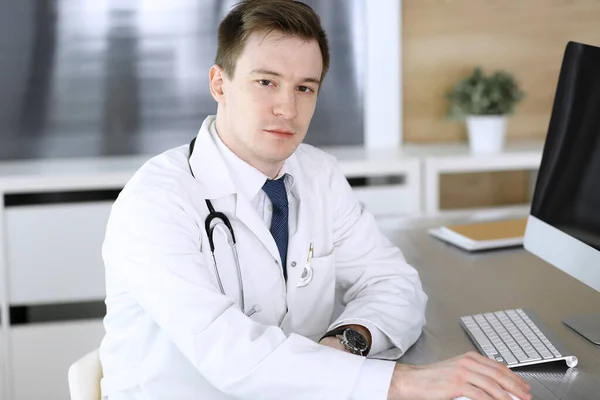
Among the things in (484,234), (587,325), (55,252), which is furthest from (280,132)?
(55,252)

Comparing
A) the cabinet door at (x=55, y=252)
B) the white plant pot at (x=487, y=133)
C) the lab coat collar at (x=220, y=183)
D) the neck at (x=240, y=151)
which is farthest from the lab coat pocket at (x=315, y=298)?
the white plant pot at (x=487, y=133)

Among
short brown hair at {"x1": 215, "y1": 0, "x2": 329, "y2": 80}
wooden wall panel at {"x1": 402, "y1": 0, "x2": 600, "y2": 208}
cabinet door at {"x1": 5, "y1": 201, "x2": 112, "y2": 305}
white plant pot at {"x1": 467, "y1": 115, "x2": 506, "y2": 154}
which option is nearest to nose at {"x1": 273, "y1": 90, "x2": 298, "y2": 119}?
short brown hair at {"x1": 215, "y1": 0, "x2": 329, "y2": 80}

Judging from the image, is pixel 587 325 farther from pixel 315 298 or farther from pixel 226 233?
pixel 226 233

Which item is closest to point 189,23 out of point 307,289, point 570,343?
point 307,289

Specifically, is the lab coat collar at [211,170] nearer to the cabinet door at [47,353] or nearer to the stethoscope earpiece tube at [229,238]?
the stethoscope earpiece tube at [229,238]

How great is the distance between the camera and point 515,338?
1.59 m

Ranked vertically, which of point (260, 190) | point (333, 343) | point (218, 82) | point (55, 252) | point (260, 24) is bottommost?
point (55, 252)

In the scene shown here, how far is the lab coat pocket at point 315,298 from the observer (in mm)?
1748

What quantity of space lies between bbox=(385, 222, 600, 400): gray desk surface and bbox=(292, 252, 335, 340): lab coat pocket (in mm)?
210

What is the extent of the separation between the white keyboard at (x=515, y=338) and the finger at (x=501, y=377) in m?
0.16

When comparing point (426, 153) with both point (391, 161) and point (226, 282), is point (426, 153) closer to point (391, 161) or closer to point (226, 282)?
point (391, 161)

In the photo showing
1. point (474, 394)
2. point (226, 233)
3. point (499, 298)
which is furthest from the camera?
point (499, 298)

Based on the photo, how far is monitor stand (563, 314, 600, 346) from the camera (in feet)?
5.34

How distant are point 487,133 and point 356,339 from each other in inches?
74.2
